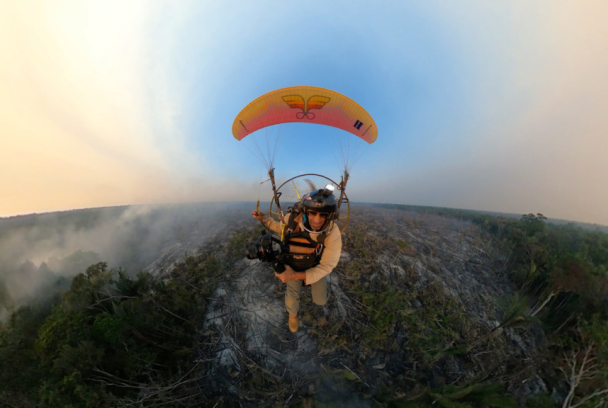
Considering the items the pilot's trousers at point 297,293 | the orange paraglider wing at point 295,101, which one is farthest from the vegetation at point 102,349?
the orange paraglider wing at point 295,101

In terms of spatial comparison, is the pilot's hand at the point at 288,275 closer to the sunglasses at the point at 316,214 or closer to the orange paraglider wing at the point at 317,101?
the sunglasses at the point at 316,214

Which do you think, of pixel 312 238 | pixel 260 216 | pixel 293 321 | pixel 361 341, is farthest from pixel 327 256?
pixel 361 341

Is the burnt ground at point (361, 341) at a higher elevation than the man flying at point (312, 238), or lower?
lower

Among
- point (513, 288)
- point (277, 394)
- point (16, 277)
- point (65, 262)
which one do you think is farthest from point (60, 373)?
point (513, 288)

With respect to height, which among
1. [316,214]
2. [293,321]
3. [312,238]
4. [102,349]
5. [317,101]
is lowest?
[293,321]

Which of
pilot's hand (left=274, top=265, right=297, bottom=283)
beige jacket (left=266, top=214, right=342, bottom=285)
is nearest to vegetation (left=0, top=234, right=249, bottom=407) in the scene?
pilot's hand (left=274, top=265, right=297, bottom=283)

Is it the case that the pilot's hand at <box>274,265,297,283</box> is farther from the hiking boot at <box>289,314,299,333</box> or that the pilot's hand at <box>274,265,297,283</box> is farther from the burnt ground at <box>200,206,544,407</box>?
the burnt ground at <box>200,206,544,407</box>

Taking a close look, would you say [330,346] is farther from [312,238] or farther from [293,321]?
[312,238]
